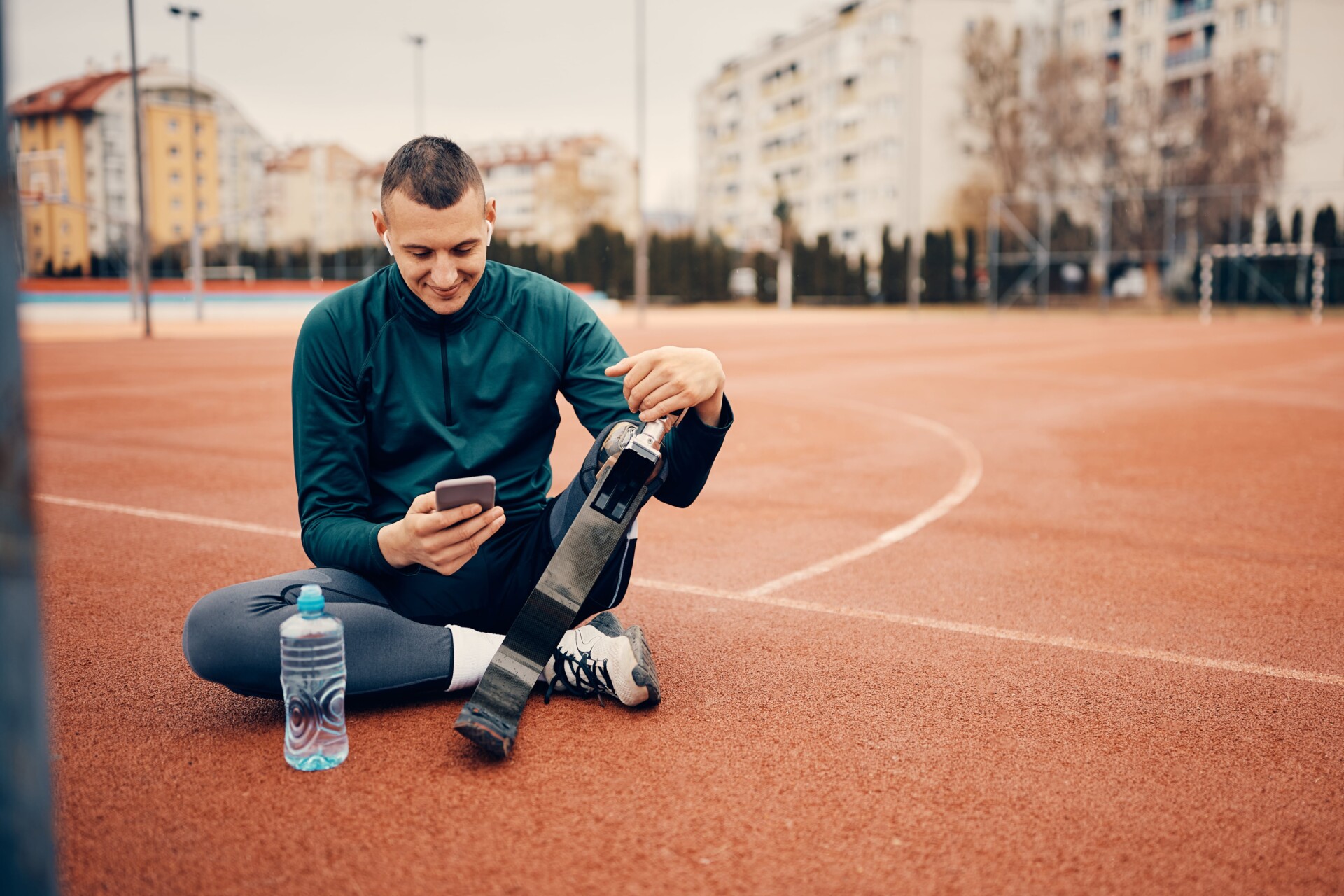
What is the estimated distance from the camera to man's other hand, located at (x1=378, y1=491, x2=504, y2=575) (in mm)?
2441

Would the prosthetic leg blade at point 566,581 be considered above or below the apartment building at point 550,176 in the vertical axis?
below

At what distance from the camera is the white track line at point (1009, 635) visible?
340 cm

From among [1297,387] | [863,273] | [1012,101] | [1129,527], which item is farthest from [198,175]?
[1129,527]

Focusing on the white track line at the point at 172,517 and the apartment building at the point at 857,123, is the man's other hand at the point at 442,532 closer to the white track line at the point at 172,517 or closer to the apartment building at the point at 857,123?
the white track line at the point at 172,517

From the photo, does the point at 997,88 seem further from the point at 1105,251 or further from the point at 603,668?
the point at 603,668

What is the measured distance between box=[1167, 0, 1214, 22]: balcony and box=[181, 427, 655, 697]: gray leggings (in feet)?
199

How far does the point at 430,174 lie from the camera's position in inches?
105

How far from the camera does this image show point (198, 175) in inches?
1797

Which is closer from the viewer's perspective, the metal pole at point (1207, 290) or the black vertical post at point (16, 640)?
the black vertical post at point (16, 640)

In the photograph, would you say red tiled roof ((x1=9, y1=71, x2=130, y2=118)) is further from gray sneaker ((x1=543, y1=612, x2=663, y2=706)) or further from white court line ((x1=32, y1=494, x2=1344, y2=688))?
gray sneaker ((x1=543, y1=612, x2=663, y2=706))

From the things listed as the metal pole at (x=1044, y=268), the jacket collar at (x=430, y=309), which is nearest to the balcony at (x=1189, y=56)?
the metal pole at (x=1044, y=268)

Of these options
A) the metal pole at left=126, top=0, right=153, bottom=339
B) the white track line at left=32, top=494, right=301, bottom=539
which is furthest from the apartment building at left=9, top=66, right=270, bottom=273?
the white track line at left=32, top=494, right=301, bottom=539

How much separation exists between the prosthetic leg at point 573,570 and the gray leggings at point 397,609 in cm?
12

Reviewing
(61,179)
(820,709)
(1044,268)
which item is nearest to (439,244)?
(820,709)
